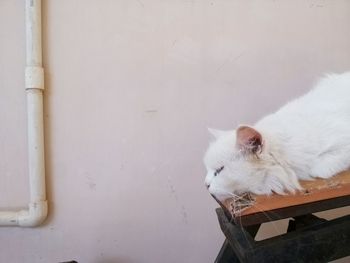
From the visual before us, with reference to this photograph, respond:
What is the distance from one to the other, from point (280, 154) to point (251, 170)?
6cm

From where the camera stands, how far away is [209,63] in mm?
949

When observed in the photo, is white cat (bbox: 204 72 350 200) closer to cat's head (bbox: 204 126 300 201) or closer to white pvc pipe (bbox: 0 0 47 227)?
cat's head (bbox: 204 126 300 201)

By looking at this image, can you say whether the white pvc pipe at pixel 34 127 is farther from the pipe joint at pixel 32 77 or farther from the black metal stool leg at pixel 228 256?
the black metal stool leg at pixel 228 256

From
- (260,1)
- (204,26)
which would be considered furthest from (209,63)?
(260,1)

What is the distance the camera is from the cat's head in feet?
1.52

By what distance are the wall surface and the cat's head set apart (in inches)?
18.6

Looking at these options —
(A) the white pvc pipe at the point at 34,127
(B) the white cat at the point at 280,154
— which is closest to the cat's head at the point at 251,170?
(B) the white cat at the point at 280,154

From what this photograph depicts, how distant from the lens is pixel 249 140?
1.50 feet

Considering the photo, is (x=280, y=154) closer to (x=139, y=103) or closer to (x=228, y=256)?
(x=228, y=256)

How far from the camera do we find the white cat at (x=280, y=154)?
0.47m

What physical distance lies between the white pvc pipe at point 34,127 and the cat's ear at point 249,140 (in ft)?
2.24

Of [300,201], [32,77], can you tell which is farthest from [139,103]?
[300,201]

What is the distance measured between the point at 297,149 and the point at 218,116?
1.59 feet

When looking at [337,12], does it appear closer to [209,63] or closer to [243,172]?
[209,63]
